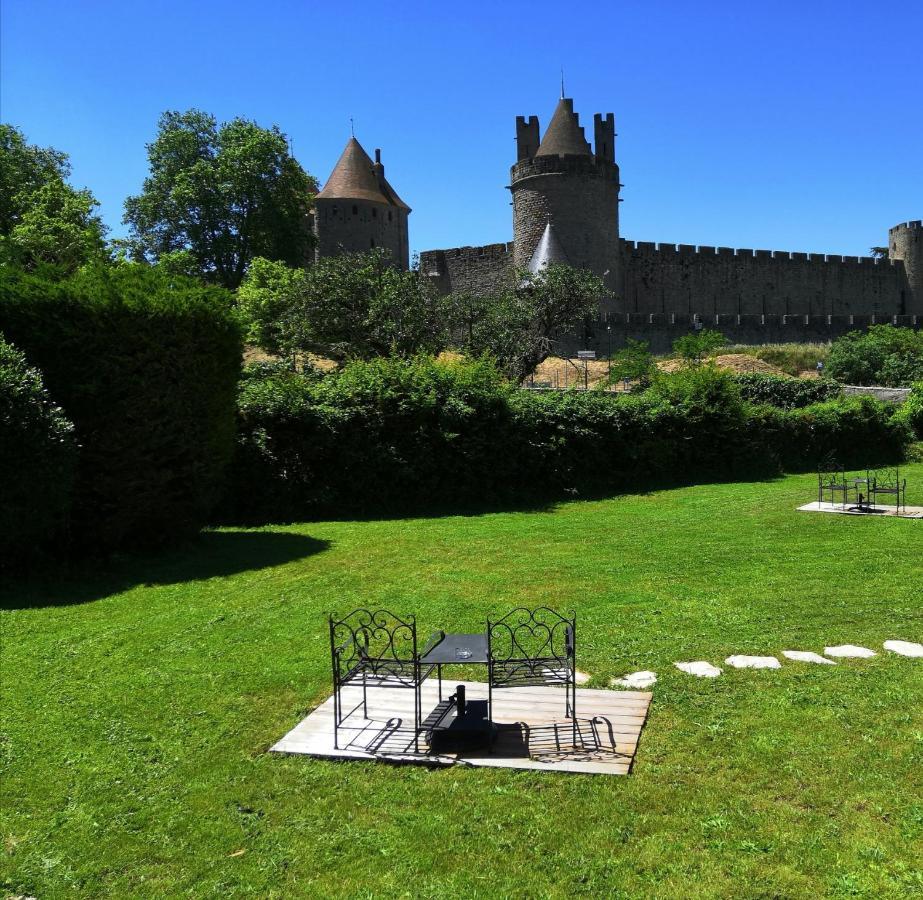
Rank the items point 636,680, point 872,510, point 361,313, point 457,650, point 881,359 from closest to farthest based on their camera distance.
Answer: point 457,650, point 636,680, point 872,510, point 361,313, point 881,359

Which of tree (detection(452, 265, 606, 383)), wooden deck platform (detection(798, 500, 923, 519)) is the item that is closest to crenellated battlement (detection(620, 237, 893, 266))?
tree (detection(452, 265, 606, 383))

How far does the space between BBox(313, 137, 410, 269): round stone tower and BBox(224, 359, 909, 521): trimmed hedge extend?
1202 inches

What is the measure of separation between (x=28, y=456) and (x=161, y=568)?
84.3 inches

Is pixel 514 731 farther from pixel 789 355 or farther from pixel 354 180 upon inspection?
pixel 354 180

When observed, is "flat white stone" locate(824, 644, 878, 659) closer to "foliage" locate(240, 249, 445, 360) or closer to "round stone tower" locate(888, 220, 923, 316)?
"foliage" locate(240, 249, 445, 360)

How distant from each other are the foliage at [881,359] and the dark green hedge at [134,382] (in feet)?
92.2

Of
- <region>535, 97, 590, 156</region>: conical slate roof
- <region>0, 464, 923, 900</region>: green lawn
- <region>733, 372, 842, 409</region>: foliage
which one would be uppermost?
<region>535, 97, 590, 156</region>: conical slate roof

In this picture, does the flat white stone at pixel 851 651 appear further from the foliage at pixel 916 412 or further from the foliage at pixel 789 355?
the foliage at pixel 789 355

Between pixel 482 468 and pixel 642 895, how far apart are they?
11.3m

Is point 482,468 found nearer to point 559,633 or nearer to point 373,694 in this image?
point 559,633

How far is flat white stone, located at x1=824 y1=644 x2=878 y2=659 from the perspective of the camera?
5.86 m

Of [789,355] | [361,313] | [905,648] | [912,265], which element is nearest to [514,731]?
[905,648]

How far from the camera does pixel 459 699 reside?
4812 millimetres

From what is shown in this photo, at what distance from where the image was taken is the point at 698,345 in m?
32.8
